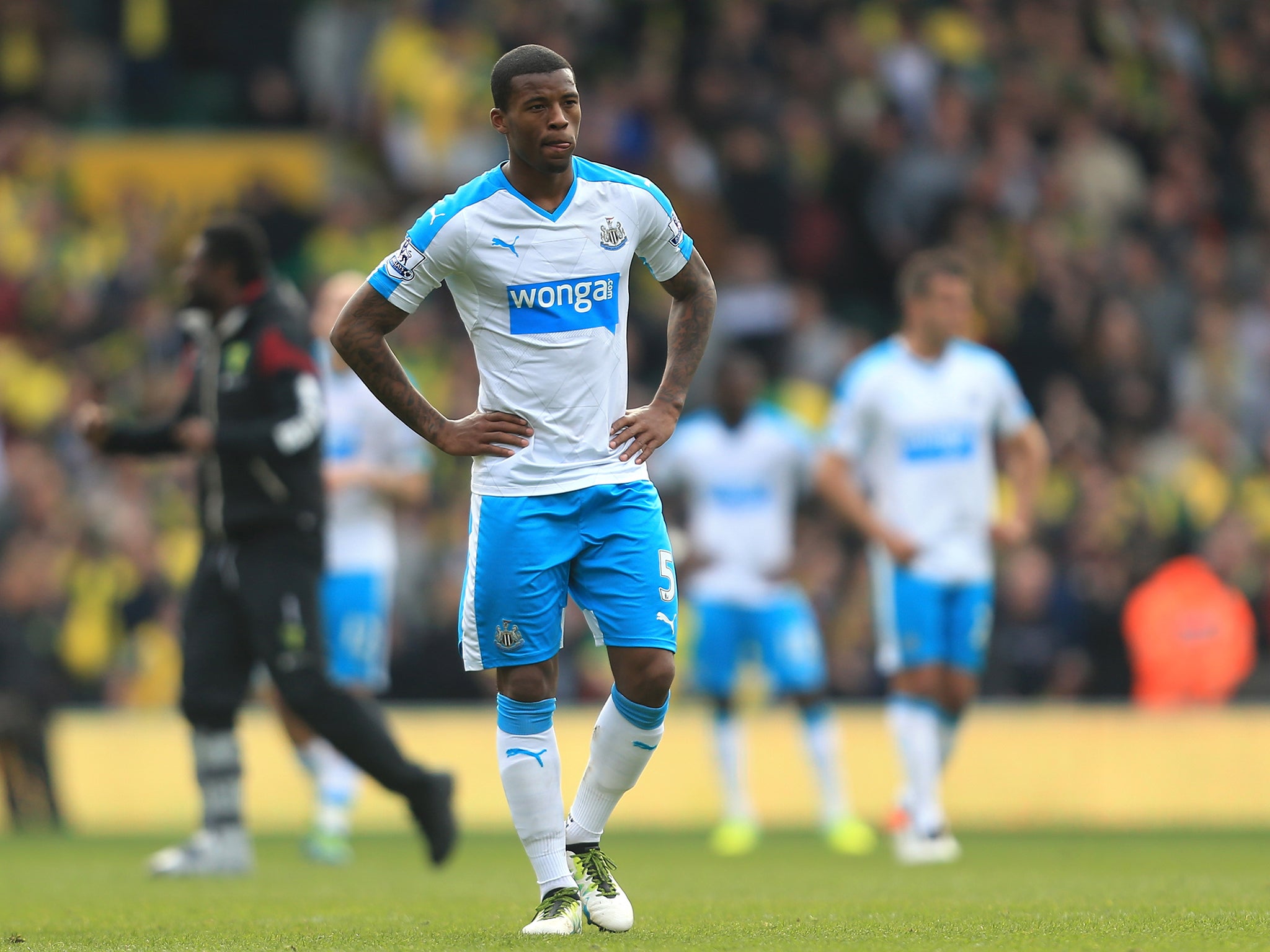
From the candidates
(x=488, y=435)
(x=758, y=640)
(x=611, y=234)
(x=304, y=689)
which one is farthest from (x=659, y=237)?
(x=758, y=640)

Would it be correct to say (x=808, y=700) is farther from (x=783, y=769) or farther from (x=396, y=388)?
(x=396, y=388)

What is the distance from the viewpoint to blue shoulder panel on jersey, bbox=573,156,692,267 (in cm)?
593

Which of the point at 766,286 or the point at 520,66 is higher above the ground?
the point at 520,66

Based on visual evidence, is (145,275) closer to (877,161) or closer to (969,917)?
(877,161)

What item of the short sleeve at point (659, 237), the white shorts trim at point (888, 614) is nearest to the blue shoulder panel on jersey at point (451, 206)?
the short sleeve at point (659, 237)

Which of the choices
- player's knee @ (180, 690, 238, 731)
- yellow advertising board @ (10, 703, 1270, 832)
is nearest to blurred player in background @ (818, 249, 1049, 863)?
yellow advertising board @ (10, 703, 1270, 832)

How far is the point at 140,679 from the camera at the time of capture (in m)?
14.0

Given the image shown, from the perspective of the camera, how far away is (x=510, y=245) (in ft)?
18.9

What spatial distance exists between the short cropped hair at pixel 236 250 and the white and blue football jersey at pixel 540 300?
3080mm

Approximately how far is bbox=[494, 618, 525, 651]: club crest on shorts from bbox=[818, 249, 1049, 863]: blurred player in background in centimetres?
406

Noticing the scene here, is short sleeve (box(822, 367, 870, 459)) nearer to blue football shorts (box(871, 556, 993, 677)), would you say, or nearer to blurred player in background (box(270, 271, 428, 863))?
blue football shorts (box(871, 556, 993, 677))

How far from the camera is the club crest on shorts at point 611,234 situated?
5.85 m

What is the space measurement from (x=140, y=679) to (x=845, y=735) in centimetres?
513

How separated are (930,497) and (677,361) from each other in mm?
3880
